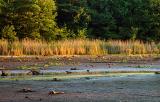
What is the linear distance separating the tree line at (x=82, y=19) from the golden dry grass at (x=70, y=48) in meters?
9.85

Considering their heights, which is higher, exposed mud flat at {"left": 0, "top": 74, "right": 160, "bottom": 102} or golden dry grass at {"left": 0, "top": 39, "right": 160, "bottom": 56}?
exposed mud flat at {"left": 0, "top": 74, "right": 160, "bottom": 102}

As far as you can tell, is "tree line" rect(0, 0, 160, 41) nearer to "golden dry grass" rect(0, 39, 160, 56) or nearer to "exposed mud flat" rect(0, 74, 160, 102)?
"golden dry grass" rect(0, 39, 160, 56)

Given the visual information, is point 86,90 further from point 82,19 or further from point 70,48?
point 82,19

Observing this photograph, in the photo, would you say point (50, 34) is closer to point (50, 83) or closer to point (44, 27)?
point (44, 27)

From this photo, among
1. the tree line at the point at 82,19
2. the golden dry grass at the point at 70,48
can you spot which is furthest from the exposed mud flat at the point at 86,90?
the tree line at the point at 82,19

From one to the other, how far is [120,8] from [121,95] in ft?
150

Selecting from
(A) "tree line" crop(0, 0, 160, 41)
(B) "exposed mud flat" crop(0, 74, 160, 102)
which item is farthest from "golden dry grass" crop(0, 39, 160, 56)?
(B) "exposed mud flat" crop(0, 74, 160, 102)

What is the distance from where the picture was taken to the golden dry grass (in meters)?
35.2

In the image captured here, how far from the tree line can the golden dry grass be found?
9.85 metres

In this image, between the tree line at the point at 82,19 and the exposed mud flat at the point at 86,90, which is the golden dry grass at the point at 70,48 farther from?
the exposed mud flat at the point at 86,90

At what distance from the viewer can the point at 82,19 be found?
56.3 m

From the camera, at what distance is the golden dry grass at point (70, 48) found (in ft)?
115

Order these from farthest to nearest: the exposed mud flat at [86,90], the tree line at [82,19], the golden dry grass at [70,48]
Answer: the tree line at [82,19]
the golden dry grass at [70,48]
the exposed mud flat at [86,90]

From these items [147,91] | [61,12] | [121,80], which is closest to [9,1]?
[61,12]
